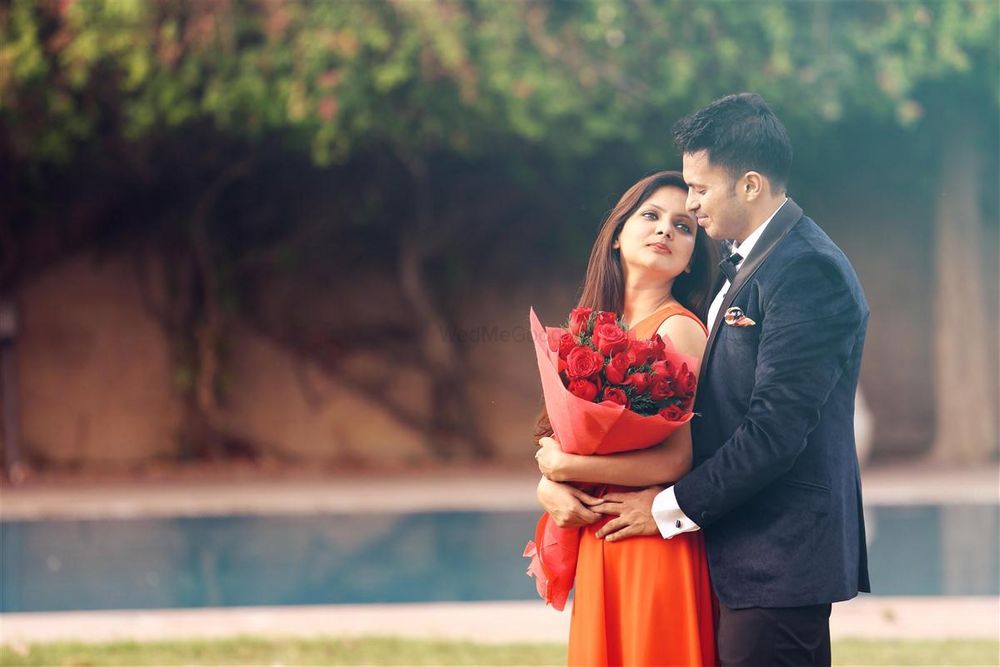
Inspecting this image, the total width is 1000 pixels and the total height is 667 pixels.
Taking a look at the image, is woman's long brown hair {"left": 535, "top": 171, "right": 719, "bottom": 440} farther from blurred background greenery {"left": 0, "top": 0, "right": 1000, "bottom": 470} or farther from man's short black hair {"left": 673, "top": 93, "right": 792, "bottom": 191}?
blurred background greenery {"left": 0, "top": 0, "right": 1000, "bottom": 470}

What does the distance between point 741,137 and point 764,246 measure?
9.4 inches

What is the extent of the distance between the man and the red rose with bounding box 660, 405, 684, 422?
0.37 ft

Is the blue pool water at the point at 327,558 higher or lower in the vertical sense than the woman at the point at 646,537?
lower

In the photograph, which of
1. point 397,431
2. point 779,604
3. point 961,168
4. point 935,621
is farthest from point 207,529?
point 961,168

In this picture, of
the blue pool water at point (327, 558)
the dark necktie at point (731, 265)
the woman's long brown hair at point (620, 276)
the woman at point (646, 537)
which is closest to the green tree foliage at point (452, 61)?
the blue pool water at point (327, 558)

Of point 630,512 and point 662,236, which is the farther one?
point 662,236

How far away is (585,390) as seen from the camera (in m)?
2.45

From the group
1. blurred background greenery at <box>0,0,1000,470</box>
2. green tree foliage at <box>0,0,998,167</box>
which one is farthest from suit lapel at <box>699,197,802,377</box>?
blurred background greenery at <box>0,0,1000,470</box>

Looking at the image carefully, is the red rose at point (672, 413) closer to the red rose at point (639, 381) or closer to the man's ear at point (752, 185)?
the red rose at point (639, 381)

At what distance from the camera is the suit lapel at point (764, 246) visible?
2492 mm

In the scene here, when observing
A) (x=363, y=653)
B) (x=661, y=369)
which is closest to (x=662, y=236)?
(x=661, y=369)

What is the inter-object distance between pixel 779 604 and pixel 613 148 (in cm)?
939

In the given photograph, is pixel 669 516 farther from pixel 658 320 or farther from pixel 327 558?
pixel 327 558

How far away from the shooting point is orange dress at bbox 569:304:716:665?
258 cm
